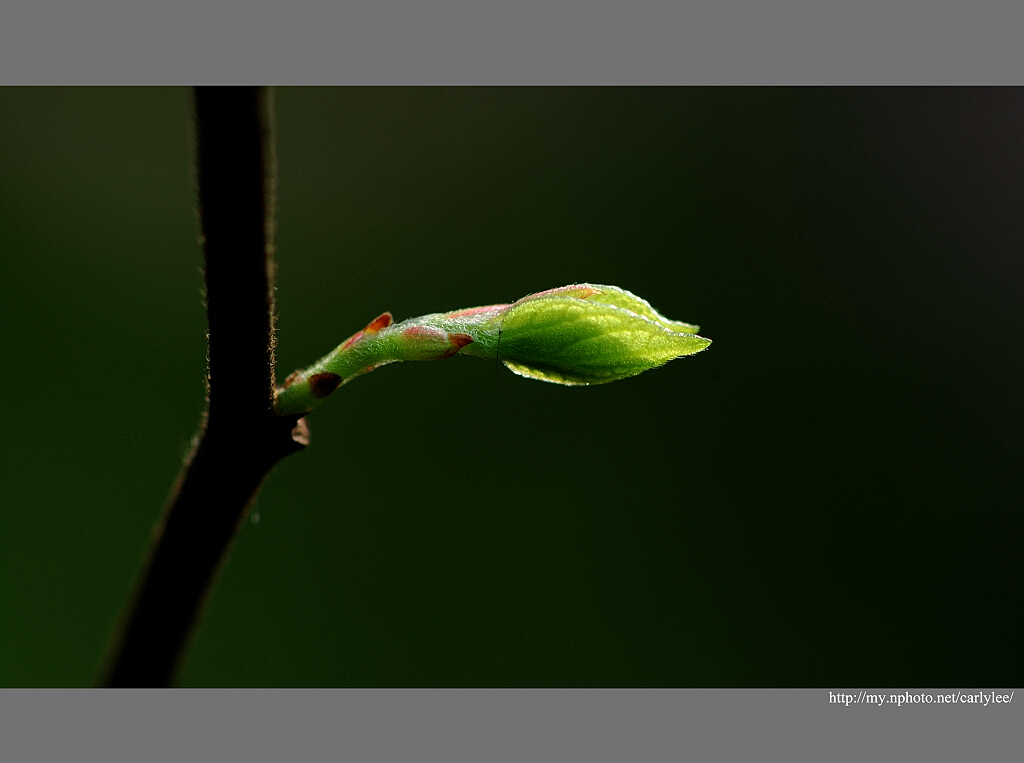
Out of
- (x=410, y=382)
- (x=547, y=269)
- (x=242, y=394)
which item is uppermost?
(x=242, y=394)

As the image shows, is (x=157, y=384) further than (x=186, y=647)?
Yes

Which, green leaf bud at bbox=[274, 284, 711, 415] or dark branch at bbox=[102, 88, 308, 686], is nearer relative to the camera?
dark branch at bbox=[102, 88, 308, 686]

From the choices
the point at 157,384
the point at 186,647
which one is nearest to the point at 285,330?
the point at 157,384

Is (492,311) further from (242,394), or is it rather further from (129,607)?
(129,607)

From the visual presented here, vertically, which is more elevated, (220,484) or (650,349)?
(650,349)

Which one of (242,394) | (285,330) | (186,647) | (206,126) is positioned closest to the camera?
(206,126)

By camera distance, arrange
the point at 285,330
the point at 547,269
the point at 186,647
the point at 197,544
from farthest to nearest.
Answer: the point at 547,269, the point at 285,330, the point at 186,647, the point at 197,544

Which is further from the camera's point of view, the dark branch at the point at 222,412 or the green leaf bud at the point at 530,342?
the green leaf bud at the point at 530,342
